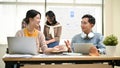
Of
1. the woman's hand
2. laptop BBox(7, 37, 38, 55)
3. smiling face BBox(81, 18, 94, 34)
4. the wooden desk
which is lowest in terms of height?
the wooden desk

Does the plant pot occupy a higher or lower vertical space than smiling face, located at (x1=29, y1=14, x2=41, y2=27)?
lower

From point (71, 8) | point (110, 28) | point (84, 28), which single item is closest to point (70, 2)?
point (71, 8)

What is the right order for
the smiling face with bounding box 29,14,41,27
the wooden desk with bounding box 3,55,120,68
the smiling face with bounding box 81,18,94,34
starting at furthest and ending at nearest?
the smiling face with bounding box 81,18,94,34 < the smiling face with bounding box 29,14,41,27 < the wooden desk with bounding box 3,55,120,68

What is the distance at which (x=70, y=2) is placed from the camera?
5105 millimetres

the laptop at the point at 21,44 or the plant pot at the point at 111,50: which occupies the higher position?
the laptop at the point at 21,44

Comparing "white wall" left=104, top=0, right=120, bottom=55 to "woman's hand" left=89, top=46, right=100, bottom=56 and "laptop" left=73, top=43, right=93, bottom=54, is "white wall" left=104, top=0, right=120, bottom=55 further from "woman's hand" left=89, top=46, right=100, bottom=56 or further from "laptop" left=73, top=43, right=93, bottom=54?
"woman's hand" left=89, top=46, right=100, bottom=56

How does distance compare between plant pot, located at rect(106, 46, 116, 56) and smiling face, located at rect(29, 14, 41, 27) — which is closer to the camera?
plant pot, located at rect(106, 46, 116, 56)

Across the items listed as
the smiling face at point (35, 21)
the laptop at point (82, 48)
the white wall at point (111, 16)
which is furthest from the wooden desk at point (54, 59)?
the white wall at point (111, 16)

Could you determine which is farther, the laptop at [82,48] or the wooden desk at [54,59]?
the laptop at [82,48]

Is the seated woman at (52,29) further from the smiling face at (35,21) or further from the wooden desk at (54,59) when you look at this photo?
the wooden desk at (54,59)

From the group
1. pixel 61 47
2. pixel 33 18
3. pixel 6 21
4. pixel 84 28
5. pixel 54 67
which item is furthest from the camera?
pixel 6 21

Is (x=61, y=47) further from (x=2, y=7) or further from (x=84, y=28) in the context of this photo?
(x=2, y=7)

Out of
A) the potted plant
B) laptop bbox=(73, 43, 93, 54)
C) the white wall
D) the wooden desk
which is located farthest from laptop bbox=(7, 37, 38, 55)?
the white wall

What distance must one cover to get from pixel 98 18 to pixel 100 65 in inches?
120
